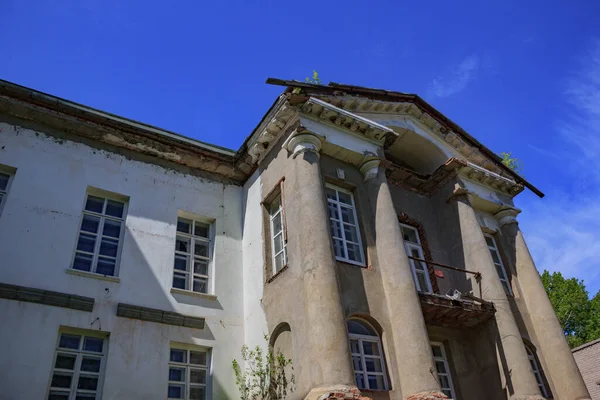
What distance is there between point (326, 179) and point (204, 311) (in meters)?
4.31

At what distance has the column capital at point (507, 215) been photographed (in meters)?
15.1

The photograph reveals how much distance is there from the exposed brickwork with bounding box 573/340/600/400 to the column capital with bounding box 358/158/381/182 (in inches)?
556

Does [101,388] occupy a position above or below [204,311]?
below

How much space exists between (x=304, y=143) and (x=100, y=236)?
5214mm

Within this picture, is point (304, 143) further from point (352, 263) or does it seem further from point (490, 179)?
point (490, 179)

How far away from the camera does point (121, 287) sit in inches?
395

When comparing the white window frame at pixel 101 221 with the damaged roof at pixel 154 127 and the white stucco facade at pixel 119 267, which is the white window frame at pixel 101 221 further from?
the damaged roof at pixel 154 127

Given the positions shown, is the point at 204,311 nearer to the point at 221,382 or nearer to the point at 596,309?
the point at 221,382

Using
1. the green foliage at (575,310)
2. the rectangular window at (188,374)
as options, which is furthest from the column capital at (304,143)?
the green foliage at (575,310)

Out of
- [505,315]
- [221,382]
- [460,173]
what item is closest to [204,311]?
[221,382]

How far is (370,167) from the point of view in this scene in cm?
1216

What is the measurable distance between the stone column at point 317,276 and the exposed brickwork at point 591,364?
15857mm

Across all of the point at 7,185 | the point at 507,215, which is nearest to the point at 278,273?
the point at 7,185

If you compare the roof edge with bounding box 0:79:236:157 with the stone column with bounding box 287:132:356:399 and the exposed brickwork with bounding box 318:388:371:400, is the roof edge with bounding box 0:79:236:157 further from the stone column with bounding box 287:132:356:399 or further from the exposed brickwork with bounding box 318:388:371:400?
the exposed brickwork with bounding box 318:388:371:400
